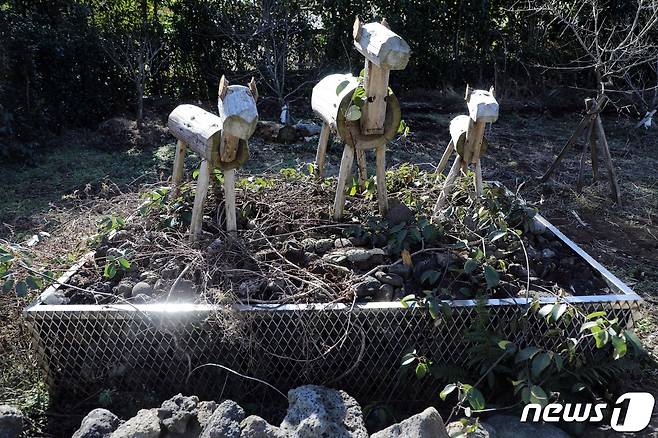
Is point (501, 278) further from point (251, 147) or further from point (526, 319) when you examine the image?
point (251, 147)

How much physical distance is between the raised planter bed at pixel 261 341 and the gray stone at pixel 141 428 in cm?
50

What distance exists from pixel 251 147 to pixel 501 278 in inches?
175

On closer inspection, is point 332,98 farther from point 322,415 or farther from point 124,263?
point 322,415

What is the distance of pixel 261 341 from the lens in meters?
3.02

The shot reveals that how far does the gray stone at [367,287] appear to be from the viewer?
3.13 metres

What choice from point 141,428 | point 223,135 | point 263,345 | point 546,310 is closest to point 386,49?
point 223,135

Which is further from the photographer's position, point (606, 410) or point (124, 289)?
point (124, 289)

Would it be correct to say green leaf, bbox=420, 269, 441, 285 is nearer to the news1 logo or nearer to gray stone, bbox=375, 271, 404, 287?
gray stone, bbox=375, 271, 404, 287

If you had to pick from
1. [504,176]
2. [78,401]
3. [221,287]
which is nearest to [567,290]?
[221,287]

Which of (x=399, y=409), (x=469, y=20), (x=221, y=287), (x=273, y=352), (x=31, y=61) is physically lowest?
(x=399, y=409)

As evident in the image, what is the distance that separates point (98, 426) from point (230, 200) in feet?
4.39

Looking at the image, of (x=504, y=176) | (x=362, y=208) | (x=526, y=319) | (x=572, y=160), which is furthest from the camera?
(x=572, y=160)

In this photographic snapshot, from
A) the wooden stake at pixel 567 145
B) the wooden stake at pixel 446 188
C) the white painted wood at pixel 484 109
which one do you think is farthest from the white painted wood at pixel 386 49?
the wooden stake at pixel 567 145

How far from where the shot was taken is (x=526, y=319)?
2.99 metres
